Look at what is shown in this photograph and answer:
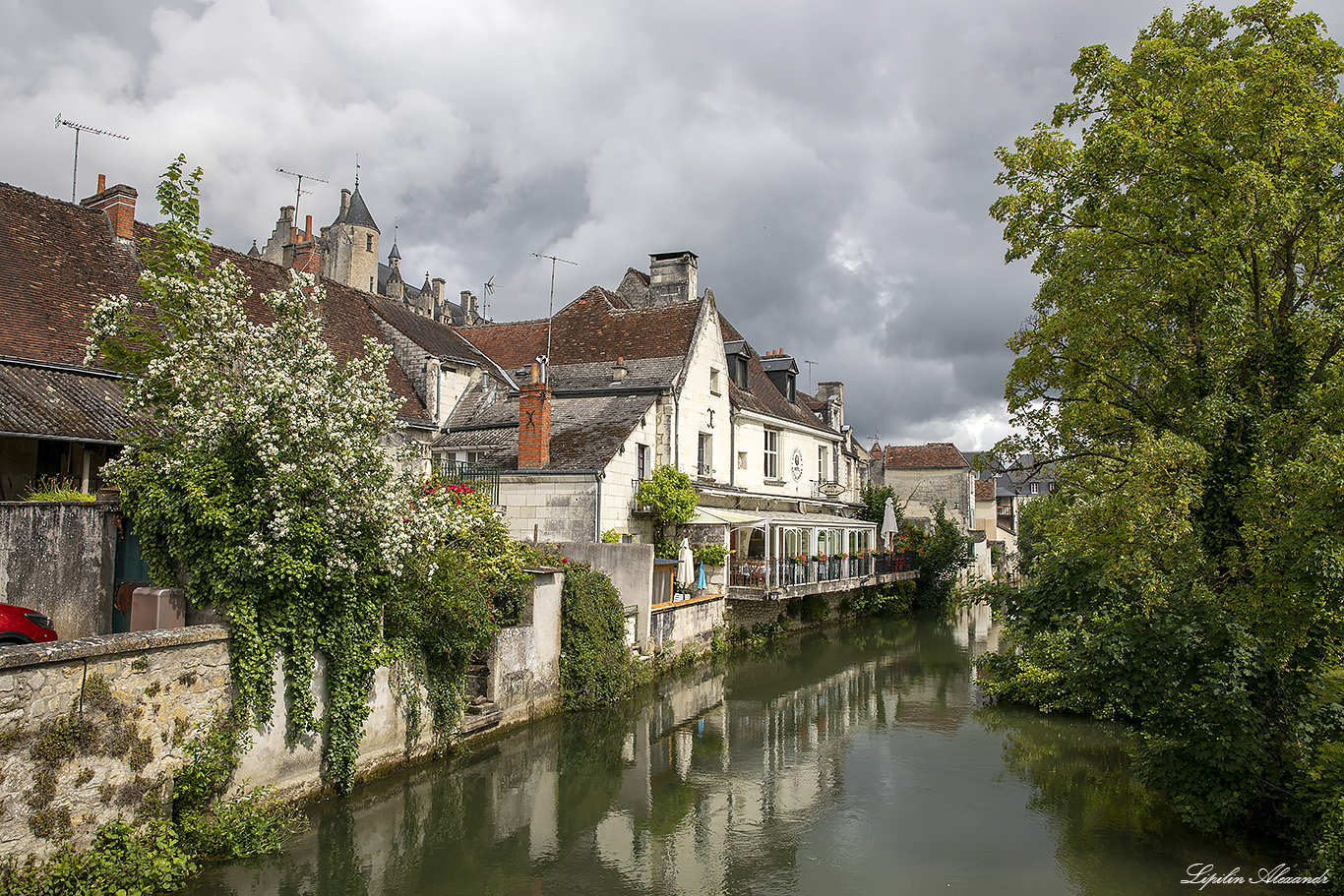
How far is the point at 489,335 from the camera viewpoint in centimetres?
2936

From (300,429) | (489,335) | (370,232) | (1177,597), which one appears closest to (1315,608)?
(1177,597)

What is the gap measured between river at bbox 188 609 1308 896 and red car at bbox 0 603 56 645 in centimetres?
339

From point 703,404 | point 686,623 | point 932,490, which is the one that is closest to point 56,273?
point 686,623

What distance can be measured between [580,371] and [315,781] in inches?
661

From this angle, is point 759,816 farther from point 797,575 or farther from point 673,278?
point 673,278

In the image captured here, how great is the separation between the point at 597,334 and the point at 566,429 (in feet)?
17.5

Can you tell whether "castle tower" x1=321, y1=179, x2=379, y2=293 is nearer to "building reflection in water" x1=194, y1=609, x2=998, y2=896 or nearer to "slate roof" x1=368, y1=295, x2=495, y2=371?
"slate roof" x1=368, y1=295, x2=495, y2=371

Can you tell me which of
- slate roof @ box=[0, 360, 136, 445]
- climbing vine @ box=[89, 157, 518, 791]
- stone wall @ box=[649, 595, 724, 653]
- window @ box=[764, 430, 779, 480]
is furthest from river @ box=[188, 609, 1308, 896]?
window @ box=[764, 430, 779, 480]

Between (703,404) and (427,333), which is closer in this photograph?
(427,333)

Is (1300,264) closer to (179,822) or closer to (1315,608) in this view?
(1315,608)

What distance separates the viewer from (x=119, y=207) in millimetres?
18094

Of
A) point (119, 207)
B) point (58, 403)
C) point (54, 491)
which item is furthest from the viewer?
point (119, 207)

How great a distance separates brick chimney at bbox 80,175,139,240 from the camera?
Result: 707 inches

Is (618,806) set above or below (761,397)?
below
